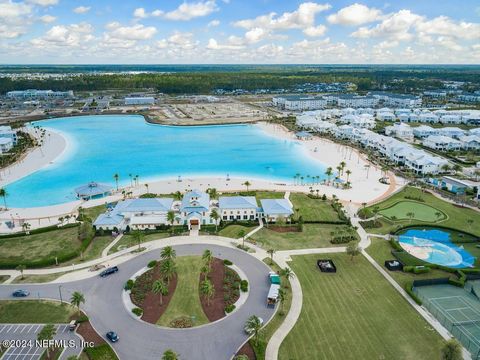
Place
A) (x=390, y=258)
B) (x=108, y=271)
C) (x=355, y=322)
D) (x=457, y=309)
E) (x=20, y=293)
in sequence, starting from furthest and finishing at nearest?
(x=390, y=258) → (x=108, y=271) → (x=20, y=293) → (x=457, y=309) → (x=355, y=322)

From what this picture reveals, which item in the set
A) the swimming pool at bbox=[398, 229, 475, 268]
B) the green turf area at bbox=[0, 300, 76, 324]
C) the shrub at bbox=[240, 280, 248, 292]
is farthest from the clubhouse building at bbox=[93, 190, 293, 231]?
the swimming pool at bbox=[398, 229, 475, 268]

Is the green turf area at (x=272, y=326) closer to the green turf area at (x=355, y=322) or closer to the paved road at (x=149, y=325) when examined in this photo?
the paved road at (x=149, y=325)

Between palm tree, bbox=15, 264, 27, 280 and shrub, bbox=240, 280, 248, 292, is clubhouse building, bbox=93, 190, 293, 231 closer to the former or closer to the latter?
palm tree, bbox=15, 264, 27, 280

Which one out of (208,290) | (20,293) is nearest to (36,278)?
(20,293)

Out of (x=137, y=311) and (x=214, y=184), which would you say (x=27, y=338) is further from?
(x=214, y=184)

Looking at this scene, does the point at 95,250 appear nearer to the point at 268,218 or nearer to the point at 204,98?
the point at 268,218

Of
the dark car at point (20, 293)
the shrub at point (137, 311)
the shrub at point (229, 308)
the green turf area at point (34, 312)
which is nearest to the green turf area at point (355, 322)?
the shrub at point (229, 308)
